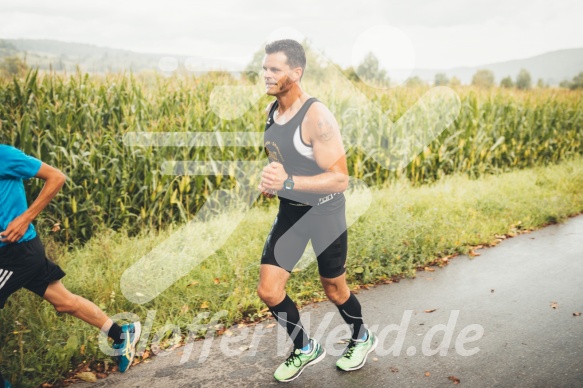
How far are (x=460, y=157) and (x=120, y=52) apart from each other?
7.78m

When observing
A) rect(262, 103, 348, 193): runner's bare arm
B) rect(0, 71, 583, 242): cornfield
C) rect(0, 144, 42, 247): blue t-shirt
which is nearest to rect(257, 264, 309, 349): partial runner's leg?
rect(262, 103, 348, 193): runner's bare arm

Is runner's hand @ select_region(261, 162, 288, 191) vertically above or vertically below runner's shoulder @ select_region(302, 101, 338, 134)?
below

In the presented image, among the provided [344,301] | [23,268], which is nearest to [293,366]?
[344,301]

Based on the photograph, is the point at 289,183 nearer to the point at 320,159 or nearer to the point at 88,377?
the point at 320,159

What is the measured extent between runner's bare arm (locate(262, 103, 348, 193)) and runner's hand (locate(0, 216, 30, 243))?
5.23 ft

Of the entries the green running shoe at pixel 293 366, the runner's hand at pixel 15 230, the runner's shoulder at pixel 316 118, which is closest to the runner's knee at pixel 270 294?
the green running shoe at pixel 293 366

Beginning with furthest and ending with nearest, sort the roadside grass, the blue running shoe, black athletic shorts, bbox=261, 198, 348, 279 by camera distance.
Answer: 1. the roadside grass
2. the blue running shoe
3. black athletic shorts, bbox=261, 198, 348, 279

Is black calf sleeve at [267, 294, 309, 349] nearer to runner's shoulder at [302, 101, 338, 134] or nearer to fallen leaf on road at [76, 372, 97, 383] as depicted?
runner's shoulder at [302, 101, 338, 134]

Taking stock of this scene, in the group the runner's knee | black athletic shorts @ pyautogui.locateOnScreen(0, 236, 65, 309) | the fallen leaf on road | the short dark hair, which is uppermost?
the short dark hair

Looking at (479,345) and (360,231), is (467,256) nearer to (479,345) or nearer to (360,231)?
(360,231)

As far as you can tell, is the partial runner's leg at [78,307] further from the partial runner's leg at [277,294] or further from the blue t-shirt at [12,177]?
the partial runner's leg at [277,294]

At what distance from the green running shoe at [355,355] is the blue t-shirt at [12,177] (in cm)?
243

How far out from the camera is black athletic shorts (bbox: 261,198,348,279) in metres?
3.13

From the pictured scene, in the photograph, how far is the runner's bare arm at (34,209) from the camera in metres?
2.89
